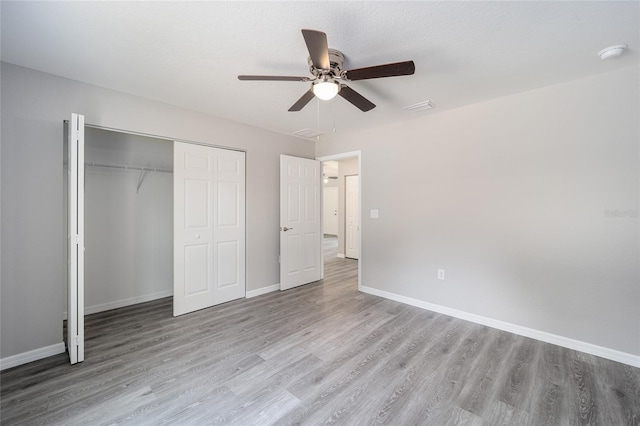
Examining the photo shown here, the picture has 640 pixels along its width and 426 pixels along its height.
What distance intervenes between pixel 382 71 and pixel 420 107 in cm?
159

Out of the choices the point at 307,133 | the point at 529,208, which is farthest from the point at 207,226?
the point at 529,208

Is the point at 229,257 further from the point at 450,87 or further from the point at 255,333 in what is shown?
the point at 450,87

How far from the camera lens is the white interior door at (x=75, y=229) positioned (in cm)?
216

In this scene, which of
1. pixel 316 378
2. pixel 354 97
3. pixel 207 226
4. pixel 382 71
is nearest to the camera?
pixel 382 71

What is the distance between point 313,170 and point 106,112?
2842 millimetres

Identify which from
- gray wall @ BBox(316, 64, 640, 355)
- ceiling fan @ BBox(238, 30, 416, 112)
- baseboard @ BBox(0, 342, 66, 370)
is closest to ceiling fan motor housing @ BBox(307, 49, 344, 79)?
ceiling fan @ BBox(238, 30, 416, 112)

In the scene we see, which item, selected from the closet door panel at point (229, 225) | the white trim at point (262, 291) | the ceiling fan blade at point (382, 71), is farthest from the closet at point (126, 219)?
the ceiling fan blade at point (382, 71)

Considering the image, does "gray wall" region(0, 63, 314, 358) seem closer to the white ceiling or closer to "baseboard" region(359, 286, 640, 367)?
the white ceiling

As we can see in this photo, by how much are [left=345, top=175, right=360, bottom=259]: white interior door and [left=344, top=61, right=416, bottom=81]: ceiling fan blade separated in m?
4.86

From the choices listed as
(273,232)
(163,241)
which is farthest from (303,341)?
(163,241)

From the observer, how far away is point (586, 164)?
2.44 m

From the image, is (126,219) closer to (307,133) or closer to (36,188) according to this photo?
(36,188)

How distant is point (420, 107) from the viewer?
313cm

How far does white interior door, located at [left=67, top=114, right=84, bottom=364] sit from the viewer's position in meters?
2.16
